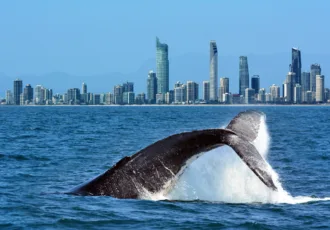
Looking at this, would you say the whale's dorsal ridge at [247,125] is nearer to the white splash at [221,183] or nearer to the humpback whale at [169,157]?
the humpback whale at [169,157]

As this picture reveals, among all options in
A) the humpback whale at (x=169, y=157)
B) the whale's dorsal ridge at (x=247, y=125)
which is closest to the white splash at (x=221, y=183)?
the whale's dorsal ridge at (x=247, y=125)

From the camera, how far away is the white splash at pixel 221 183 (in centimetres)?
1216

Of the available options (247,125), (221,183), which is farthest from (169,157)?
(221,183)

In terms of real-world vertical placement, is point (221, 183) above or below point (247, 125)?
below

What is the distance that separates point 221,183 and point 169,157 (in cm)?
202

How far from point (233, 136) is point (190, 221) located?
1671mm

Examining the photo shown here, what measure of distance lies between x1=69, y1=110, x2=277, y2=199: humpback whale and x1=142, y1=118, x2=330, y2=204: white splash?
259 mm

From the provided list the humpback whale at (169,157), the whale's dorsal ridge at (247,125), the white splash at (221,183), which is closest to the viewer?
the humpback whale at (169,157)

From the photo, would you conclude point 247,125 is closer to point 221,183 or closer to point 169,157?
point 169,157

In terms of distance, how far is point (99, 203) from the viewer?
39.7 ft

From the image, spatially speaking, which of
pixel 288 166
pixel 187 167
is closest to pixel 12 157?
pixel 288 166

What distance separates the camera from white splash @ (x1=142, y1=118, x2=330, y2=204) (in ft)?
39.9

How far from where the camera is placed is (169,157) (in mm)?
11125

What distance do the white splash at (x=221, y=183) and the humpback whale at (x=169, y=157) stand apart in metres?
0.26
